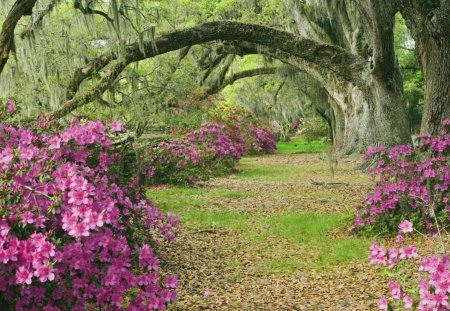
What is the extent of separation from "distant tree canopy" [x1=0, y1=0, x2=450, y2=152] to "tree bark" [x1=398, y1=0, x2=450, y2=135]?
1 centimetres

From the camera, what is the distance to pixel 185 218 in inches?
378

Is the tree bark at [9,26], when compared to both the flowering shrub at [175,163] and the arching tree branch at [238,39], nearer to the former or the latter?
the arching tree branch at [238,39]

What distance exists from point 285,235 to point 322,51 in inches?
140

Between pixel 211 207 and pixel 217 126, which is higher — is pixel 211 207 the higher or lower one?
the lower one

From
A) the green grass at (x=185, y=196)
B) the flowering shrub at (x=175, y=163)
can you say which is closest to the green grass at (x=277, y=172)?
the flowering shrub at (x=175, y=163)

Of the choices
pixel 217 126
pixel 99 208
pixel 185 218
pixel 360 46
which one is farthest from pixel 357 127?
pixel 99 208

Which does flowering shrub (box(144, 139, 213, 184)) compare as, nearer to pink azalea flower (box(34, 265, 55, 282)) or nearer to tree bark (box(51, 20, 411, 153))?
tree bark (box(51, 20, 411, 153))

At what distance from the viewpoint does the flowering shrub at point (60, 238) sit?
10.1ft

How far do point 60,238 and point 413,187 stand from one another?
5694 millimetres

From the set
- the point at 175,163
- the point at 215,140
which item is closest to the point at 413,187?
the point at 175,163

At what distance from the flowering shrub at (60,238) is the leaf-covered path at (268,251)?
0.80 m

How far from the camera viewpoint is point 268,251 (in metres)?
7.52

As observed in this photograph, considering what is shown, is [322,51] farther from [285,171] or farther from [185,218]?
[285,171]

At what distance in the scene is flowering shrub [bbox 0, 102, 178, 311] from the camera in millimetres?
3074
